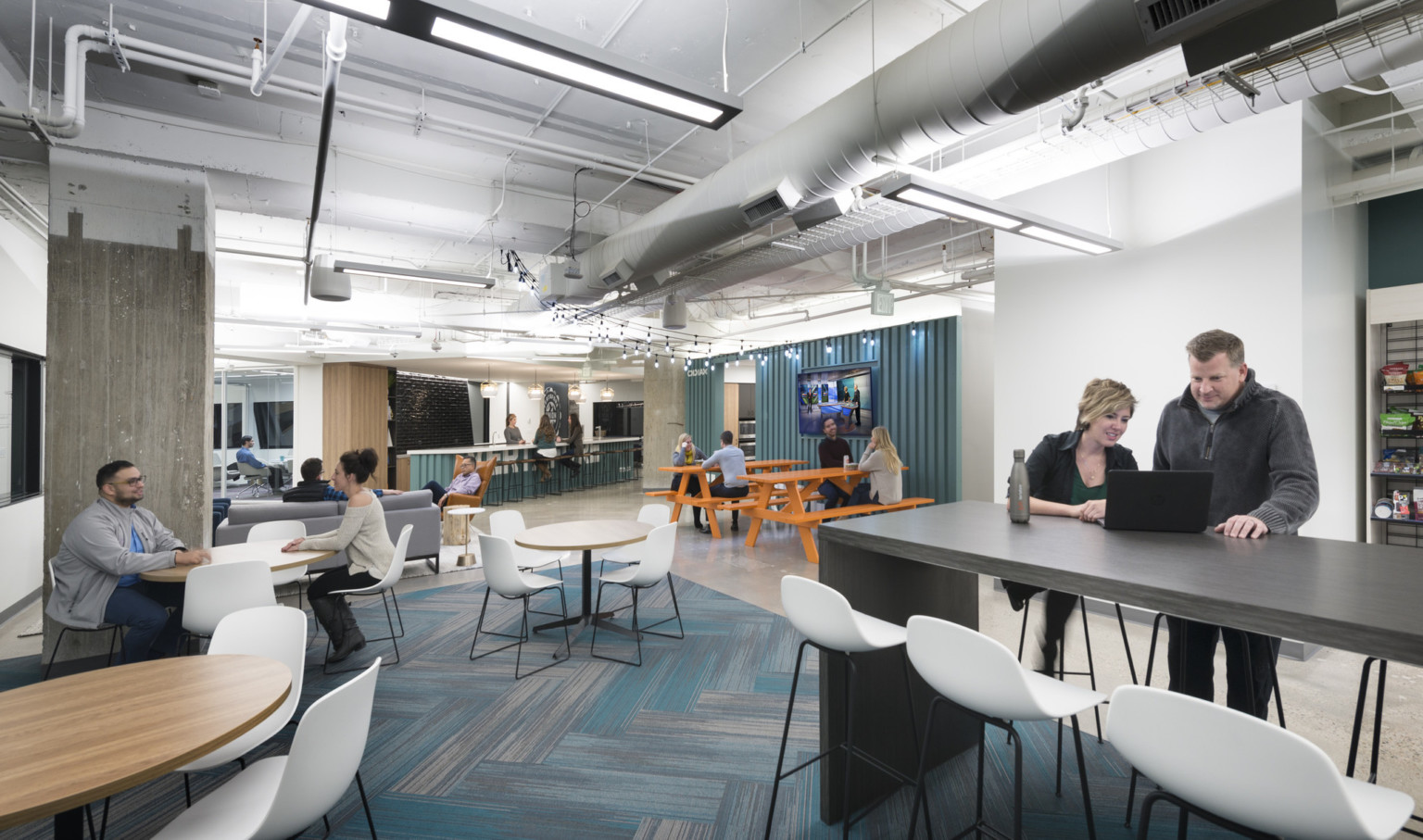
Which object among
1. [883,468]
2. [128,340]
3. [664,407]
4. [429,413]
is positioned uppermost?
[128,340]

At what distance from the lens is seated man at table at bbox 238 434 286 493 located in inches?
484

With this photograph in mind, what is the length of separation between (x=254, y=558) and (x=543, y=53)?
3.12m

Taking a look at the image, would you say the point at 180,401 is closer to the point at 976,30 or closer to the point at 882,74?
the point at 882,74

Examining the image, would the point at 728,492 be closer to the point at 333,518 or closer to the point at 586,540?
the point at 586,540

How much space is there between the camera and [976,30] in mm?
2639

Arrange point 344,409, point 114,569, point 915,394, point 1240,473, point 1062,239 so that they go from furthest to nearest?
1. point 344,409
2. point 915,394
3. point 1062,239
4. point 114,569
5. point 1240,473

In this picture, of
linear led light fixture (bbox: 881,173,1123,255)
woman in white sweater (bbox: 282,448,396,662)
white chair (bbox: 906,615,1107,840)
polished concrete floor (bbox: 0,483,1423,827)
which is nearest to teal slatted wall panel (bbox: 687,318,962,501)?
polished concrete floor (bbox: 0,483,1423,827)

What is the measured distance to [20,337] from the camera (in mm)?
5184

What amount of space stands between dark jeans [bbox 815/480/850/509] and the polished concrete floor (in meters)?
0.68

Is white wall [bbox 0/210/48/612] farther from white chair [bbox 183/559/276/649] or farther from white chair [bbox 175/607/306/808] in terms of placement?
white chair [bbox 175/607/306/808]

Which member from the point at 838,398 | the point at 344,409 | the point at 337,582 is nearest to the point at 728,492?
the point at 838,398

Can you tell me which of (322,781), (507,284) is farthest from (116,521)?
(507,284)

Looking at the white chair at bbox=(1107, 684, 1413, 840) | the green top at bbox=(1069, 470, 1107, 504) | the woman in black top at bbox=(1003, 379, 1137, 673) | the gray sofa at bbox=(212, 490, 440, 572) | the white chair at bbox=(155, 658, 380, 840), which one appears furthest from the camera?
the gray sofa at bbox=(212, 490, 440, 572)

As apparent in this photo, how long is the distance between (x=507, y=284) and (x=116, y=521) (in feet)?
26.2
